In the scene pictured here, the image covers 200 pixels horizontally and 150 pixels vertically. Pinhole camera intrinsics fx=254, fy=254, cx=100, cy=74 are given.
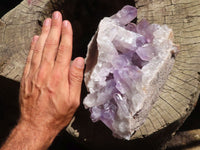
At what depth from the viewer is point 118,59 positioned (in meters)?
1.39

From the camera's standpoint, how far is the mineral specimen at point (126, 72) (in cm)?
130

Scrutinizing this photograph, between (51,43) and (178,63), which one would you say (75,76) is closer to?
(51,43)

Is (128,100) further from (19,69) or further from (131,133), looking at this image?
(19,69)

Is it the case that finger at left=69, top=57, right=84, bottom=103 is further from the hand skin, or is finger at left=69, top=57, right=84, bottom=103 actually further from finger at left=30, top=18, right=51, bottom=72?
finger at left=30, top=18, right=51, bottom=72

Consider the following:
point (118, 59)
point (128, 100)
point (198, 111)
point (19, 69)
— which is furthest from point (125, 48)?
point (198, 111)

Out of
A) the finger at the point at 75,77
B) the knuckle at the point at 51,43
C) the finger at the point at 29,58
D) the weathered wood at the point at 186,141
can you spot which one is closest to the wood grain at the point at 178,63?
the finger at the point at 75,77

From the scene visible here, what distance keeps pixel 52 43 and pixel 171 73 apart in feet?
2.34

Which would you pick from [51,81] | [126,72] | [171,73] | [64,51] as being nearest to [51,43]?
[64,51]

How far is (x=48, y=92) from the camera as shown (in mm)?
1414

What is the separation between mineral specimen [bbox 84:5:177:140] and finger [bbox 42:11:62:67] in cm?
21

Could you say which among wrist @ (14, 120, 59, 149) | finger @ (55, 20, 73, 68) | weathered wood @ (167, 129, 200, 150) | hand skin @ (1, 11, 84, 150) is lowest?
weathered wood @ (167, 129, 200, 150)

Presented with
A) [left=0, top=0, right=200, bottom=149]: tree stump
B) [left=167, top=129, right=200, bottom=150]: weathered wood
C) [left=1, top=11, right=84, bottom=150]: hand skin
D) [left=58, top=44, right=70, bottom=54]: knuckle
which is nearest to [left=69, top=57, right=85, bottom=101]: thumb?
[left=1, top=11, right=84, bottom=150]: hand skin

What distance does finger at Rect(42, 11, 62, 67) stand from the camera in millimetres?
1464

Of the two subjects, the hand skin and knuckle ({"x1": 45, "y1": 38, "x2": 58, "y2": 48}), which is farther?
knuckle ({"x1": 45, "y1": 38, "x2": 58, "y2": 48})
